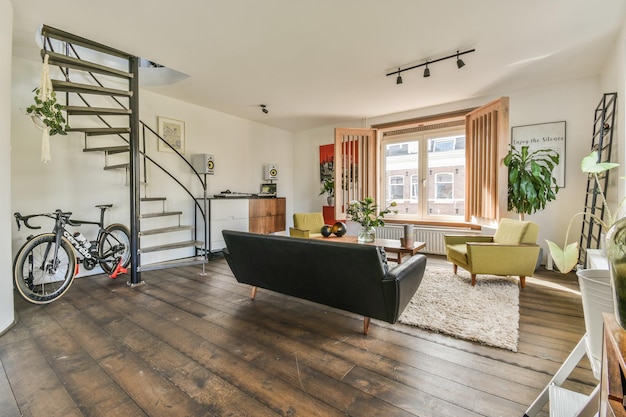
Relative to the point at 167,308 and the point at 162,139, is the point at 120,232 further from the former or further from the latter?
the point at 167,308

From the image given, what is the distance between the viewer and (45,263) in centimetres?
305

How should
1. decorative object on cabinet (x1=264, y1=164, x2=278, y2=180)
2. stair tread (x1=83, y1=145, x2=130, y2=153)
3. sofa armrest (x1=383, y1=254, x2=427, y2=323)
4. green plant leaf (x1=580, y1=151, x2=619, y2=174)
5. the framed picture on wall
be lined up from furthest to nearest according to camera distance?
decorative object on cabinet (x1=264, y1=164, x2=278, y2=180)
the framed picture on wall
stair tread (x1=83, y1=145, x2=130, y2=153)
sofa armrest (x1=383, y1=254, x2=427, y2=323)
green plant leaf (x1=580, y1=151, x2=619, y2=174)

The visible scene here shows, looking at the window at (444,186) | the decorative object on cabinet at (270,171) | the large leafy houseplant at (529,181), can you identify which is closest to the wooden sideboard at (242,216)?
the decorative object on cabinet at (270,171)

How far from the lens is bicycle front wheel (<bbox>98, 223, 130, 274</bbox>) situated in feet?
12.5

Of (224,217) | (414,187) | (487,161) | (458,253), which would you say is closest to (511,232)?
(458,253)

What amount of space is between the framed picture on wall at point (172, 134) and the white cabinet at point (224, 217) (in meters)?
1.09

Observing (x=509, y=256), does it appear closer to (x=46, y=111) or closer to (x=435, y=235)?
(x=435, y=235)

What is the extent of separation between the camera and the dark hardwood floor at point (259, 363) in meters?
1.50

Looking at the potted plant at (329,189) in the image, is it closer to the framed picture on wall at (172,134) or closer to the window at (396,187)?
the window at (396,187)

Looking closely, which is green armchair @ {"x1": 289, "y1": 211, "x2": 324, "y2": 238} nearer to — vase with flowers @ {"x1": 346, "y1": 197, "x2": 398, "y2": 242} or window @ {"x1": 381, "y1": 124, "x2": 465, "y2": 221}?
vase with flowers @ {"x1": 346, "y1": 197, "x2": 398, "y2": 242}

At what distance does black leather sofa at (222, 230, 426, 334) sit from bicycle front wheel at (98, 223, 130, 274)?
86.4 inches

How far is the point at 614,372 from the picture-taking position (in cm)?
68

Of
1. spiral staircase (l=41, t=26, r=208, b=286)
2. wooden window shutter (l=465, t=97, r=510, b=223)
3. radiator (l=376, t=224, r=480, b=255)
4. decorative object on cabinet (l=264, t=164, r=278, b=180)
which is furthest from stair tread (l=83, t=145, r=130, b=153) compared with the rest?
wooden window shutter (l=465, t=97, r=510, b=223)

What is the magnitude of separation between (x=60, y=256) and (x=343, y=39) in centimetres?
417
